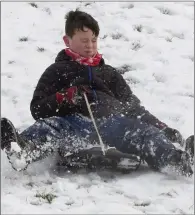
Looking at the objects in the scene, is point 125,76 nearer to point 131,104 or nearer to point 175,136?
point 131,104

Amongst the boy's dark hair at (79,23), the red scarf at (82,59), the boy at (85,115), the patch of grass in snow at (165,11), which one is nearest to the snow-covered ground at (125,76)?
the patch of grass in snow at (165,11)

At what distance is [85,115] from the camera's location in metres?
4.49

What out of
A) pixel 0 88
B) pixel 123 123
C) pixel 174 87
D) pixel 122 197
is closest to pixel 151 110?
pixel 174 87

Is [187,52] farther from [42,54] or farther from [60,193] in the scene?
[60,193]

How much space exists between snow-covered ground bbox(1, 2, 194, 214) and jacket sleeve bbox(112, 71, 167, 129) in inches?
19.2

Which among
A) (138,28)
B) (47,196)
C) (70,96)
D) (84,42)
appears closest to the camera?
(47,196)

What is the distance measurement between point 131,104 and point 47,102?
796 millimetres

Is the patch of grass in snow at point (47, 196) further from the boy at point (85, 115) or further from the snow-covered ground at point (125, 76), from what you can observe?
the boy at point (85, 115)

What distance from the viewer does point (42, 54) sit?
21.6ft

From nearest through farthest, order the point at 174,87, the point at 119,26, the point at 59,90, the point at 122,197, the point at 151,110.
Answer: the point at 122,197 → the point at 59,90 → the point at 151,110 → the point at 174,87 → the point at 119,26

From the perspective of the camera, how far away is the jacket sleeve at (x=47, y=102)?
14.5 feet

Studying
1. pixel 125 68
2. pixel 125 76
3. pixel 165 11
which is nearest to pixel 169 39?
pixel 165 11

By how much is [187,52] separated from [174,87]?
3.36ft

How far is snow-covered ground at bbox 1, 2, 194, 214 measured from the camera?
3520mm
